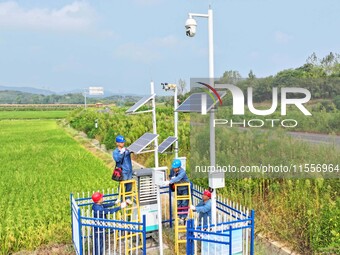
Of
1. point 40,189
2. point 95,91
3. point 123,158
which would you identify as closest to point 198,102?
point 123,158

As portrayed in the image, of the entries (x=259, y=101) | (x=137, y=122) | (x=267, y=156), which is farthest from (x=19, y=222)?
(x=137, y=122)

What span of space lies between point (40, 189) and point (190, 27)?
708 centimetres

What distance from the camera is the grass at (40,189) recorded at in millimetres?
5828

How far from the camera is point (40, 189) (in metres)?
9.07

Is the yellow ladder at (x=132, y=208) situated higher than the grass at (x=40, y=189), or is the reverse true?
the yellow ladder at (x=132, y=208)

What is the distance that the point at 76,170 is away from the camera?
11.7 metres

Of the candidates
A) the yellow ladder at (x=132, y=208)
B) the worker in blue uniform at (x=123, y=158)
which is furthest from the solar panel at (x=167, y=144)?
the yellow ladder at (x=132, y=208)

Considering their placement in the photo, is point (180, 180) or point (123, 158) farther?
point (123, 158)

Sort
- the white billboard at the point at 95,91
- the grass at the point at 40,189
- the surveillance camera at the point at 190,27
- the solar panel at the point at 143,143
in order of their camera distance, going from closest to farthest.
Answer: the surveillance camera at the point at 190,27 < the solar panel at the point at 143,143 < the grass at the point at 40,189 < the white billboard at the point at 95,91

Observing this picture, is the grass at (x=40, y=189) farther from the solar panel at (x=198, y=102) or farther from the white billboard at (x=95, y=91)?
the white billboard at (x=95, y=91)

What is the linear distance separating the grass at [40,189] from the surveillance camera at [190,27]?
4306mm

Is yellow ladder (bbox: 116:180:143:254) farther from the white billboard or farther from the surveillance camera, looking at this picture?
the white billboard

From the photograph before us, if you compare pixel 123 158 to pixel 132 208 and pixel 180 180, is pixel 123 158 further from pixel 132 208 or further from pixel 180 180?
pixel 180 180

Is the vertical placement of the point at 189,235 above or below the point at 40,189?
above
